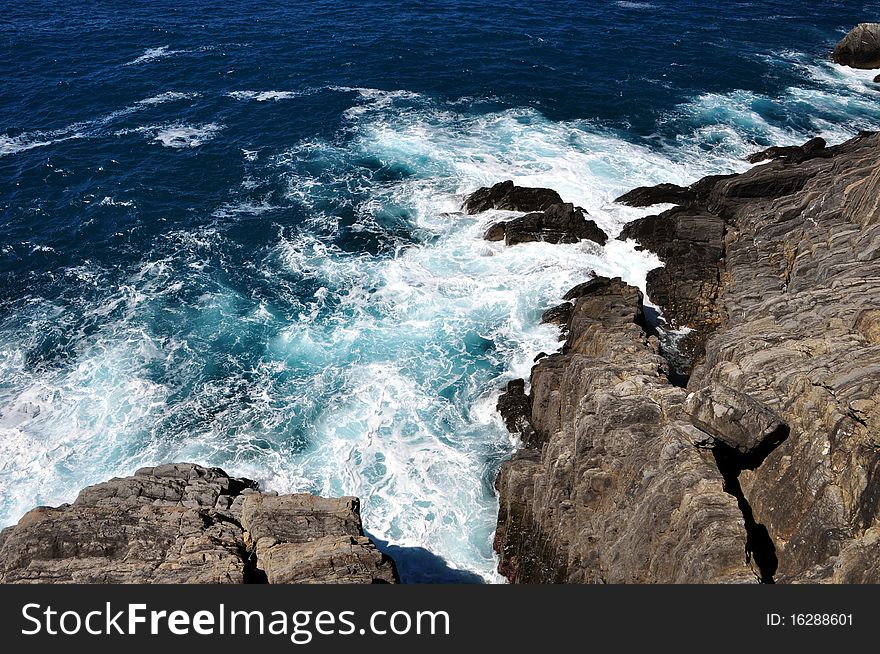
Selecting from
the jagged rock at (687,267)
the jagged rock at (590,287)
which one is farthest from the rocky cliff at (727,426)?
the jagged rock at (590,287)

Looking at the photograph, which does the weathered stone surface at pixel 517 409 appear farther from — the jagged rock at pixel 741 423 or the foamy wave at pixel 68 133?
the foamy wave at pixel 68 133

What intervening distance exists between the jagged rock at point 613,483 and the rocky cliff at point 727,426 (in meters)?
0.08

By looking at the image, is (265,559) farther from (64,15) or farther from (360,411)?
(64,15)

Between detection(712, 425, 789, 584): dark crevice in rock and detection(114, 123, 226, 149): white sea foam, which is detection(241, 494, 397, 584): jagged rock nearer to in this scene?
detection(712, 425, 789, 584): dark crevice in rock

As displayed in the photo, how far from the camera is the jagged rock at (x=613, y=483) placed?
2994 cm

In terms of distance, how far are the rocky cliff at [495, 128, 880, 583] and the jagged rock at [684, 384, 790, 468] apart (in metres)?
0.07

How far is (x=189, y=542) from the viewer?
105 ft

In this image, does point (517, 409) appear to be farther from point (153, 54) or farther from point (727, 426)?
point (153, 54)

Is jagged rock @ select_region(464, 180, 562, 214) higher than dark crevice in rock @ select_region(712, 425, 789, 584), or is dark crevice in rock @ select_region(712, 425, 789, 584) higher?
jagged rock @ select_region(464, 180, 562, 214)

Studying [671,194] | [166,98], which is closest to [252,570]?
[671,194]

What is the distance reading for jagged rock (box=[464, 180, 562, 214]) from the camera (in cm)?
7044

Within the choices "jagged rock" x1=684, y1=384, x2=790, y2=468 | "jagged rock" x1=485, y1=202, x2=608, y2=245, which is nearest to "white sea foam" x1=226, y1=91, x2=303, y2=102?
"jagged rock" x1=485, y1=202, x2=608, y2=245

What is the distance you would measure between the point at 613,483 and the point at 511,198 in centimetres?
4112

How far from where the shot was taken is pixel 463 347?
191 feet
